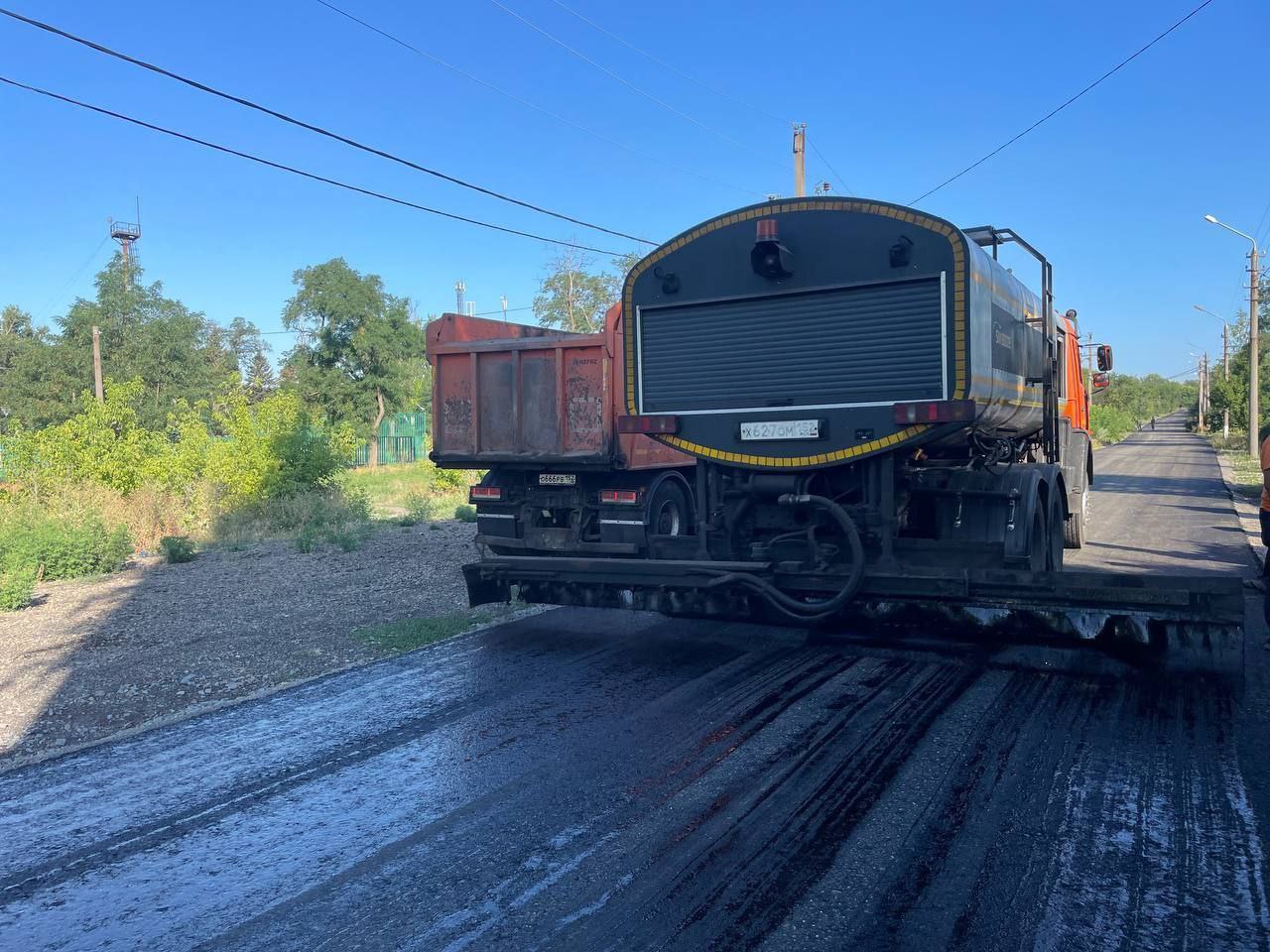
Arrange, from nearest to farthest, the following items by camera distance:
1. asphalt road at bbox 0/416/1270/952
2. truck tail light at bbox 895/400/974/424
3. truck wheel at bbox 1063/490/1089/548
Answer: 1. asphalt road at bbox 0/416/1270/952
2. truck tail light at bbox 895/400/974/424
3. truck wheel at bbox 1063/490/1089/548

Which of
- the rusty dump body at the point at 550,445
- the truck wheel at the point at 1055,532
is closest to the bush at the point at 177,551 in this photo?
the rusty dump body at the point at 550,445

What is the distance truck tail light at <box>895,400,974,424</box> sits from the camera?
6.02 m

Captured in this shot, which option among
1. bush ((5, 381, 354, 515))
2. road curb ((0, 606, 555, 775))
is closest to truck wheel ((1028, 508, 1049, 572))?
road curb ((0, 606, 555, 775))

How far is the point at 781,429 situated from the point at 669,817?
3212 mm

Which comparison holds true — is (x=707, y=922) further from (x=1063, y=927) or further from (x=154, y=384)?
(x=154, y=384)

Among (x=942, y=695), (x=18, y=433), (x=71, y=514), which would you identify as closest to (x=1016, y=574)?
(x=942, y=695)

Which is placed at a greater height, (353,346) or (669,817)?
(353,346)

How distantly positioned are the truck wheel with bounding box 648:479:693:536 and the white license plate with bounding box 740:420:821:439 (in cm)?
262

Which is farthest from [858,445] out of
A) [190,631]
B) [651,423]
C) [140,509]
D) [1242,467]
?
[1242,467]

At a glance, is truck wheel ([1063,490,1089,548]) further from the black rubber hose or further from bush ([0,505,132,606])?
bush ([0,505,132,606])

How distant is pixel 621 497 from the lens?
9.20m

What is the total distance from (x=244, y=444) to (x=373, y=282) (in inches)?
1027

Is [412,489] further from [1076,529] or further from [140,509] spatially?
[1076,529]

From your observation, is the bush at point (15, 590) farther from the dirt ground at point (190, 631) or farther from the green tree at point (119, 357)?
the green tree at point (119, 357)
